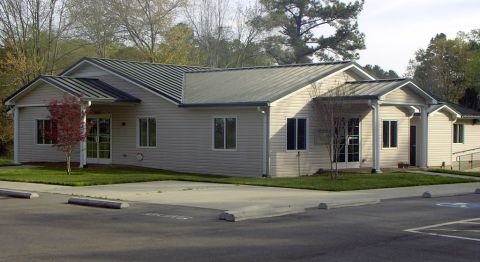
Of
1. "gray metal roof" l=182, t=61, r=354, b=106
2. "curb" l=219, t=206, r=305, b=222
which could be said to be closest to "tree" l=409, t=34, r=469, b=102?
"gray metal roof" l=182, t=61, r=354, b=106

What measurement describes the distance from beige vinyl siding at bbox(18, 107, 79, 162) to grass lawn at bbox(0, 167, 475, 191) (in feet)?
17.4

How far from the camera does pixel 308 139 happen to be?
84.9 feet

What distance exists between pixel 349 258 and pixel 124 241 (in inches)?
140

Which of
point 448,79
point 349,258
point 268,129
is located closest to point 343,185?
point 268,129

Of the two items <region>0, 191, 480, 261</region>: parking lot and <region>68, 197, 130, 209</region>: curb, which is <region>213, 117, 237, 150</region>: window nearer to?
<region>0, 191, 480, 261</region>: parking lot

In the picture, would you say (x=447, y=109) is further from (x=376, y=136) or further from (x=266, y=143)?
(x=266, y=143)

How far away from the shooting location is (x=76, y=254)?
30.9 ft

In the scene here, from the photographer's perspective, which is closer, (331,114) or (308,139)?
(331,114)

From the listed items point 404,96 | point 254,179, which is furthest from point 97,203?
point 404,96

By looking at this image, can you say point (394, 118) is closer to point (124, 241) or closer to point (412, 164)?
point (412, 164)

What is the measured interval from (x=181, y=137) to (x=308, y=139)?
203 inches

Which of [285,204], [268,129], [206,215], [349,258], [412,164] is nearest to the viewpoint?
[349,258]

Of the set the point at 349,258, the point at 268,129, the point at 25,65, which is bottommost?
the point at 349,258

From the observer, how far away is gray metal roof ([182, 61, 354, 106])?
2530 centimetres
